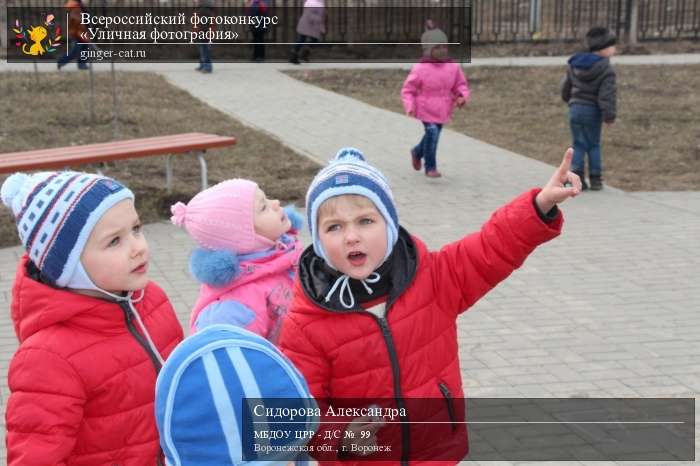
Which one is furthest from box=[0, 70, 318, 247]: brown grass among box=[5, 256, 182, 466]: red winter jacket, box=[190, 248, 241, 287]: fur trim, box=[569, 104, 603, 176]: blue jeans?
box=[5, 256, 182, 466]: red winter jacket

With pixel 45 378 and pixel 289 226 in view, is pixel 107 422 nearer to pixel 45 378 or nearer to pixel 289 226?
pixel 45 378

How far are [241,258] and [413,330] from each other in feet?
3.70

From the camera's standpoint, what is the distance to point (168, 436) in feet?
6.06

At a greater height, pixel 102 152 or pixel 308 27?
pixel 308 27

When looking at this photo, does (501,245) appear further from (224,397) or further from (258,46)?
(258,46)

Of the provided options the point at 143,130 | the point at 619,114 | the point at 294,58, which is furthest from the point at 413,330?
the point at 294,58

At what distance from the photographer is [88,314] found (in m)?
3.00

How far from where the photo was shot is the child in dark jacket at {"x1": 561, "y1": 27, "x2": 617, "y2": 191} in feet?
33.8

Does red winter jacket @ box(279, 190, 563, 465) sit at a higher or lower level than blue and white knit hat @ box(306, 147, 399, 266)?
lower

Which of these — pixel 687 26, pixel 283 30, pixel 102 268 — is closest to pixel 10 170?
pixel 102 268

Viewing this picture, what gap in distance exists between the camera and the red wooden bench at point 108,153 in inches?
348

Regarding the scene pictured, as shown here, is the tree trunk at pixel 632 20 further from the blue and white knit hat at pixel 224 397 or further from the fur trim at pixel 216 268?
the blue and white knit hat at pixel 224 397
